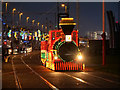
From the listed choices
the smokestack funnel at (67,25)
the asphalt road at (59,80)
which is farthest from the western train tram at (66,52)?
the asphalt road at (59,80)

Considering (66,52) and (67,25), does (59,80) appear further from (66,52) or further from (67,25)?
(67,25)

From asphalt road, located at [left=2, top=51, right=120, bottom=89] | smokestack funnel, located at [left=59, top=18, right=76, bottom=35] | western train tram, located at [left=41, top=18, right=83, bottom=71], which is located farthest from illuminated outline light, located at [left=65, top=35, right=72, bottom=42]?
asphalt road, located at [left=2, top=51, right=120, bottom=89]

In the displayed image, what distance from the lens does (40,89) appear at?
1496cm

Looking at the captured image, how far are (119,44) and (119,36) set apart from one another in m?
10.5

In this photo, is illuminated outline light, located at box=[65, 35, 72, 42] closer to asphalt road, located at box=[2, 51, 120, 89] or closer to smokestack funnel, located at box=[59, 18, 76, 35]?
smokestack funnel, located at box=[59, 18, 76, 35]

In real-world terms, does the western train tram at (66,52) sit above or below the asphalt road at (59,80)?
above

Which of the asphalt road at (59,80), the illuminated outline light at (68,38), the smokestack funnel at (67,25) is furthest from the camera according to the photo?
the illuminated outline light at (68,38)

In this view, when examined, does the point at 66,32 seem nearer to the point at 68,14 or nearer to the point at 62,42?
the point at 62,42

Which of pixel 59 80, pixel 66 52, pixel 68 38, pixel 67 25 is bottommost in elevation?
pixel 59 80

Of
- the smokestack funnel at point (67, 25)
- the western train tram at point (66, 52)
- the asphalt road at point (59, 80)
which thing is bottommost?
the asphalt road at point (59, 80)

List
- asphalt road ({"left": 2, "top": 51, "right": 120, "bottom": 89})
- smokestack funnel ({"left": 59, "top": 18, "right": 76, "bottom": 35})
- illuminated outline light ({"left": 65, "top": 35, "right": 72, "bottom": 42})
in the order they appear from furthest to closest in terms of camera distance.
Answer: illuminated outline light ({"left": 65, "top": 35, "right": 72, "bottom": 42}), smokestack funnel ({"left": 59, "top": 18, "right": 76, "bottom": 35}), asphalt road ({"left": 2, "top": 51, "right": 120, "bottom": 89})

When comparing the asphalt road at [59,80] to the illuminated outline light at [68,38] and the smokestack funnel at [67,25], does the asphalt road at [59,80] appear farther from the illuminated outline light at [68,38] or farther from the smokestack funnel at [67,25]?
the smokestack funnel at [67,25]

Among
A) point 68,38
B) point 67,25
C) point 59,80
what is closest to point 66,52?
point 68,38

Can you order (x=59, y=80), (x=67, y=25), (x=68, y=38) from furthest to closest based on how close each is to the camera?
1. (x=68, y=38)
2. (x=67, y=25)
3. (x=59, y=80)
